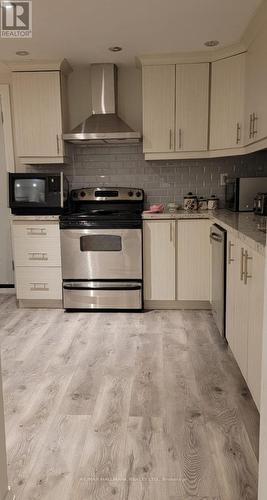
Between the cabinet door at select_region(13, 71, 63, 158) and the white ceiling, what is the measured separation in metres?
0.23

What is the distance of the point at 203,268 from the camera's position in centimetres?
366

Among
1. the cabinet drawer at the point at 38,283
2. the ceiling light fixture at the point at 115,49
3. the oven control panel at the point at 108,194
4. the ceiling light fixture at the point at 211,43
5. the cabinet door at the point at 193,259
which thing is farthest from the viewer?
the oven control panel at the point at 108,194

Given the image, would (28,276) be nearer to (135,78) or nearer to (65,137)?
(65,137)

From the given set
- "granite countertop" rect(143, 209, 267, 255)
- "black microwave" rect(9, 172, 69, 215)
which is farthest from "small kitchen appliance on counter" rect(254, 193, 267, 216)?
"black microwave" rect(9, 172, 69, 215)

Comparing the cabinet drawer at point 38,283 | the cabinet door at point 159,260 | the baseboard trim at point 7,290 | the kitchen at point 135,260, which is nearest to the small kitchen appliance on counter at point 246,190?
the kitchen at point 135,260

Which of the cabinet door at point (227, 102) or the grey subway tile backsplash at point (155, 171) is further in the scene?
the grey subway tile backsplash at point (155, 171)

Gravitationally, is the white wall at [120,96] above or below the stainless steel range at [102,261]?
above

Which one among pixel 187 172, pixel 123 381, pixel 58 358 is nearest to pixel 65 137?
pixel 187 172

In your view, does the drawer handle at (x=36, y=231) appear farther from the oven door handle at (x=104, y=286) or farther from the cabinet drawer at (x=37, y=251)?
the oven door handle at (x=104, y=286)

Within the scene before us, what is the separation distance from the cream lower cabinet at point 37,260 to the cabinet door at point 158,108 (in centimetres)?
119

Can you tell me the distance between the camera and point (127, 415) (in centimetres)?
206

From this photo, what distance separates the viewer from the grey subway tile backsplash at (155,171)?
13.3 ft

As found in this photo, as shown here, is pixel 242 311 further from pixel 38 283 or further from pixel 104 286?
pixel 38 283

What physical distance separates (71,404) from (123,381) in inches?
14.7
